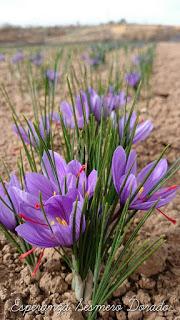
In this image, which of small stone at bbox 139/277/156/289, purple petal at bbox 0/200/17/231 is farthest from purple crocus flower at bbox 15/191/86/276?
small stone at bbox 139/277/156/289

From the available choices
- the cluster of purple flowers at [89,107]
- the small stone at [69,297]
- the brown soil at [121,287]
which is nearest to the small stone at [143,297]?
the brown soil at [121,287]

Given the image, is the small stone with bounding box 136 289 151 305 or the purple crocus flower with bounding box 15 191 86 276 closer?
the purple crocus flower with bounding box 15 191 86 276

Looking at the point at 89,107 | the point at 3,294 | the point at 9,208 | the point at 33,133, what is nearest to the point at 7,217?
the point at 9,208

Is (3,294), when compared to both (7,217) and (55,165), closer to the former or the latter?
(7,217)

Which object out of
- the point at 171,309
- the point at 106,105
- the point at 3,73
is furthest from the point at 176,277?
the point at 3,73

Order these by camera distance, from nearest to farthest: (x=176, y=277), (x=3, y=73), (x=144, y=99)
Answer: (x=176, y=277) < (x=144, y=99) < (x=3, y=73)

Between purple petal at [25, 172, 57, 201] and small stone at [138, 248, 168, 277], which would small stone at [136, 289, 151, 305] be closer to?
small stone at [138, 248, 168, 277]

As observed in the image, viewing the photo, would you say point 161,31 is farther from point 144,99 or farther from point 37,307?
point 37,307

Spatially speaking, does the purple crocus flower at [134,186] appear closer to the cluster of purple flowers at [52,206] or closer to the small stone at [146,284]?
the cluster of purple flowers at [52,206]

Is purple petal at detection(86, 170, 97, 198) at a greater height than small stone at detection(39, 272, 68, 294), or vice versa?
purple petal at detection(86, 170, 97, 198)

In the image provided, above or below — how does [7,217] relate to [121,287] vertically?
above

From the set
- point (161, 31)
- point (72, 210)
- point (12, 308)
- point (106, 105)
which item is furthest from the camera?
point (161, 31)
